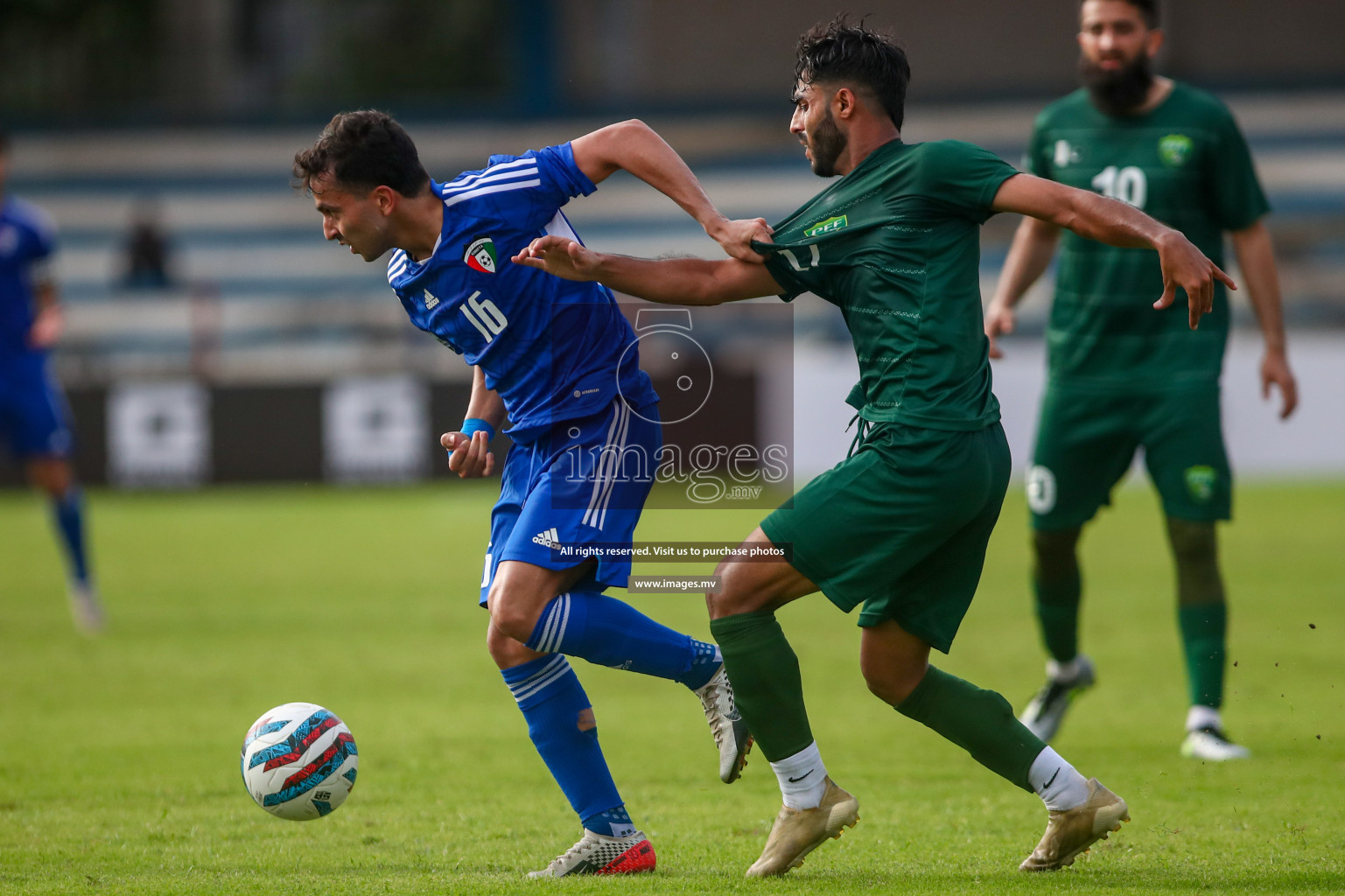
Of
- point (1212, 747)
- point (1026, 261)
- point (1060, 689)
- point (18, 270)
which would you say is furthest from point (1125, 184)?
point (18, 270)

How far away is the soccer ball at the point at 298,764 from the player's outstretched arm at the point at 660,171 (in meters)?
1.63

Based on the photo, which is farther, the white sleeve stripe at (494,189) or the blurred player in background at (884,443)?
the white sleeve stripe at (494,189)

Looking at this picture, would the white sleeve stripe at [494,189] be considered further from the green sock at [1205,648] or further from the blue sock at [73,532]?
the blue sock at [73,532]

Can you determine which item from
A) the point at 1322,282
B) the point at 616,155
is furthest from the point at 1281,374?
the point at 1322,282

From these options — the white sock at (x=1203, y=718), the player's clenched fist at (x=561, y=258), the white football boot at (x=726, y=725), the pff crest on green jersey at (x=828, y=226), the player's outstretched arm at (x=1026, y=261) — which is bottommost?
the white sock at (x=1203, y=718)

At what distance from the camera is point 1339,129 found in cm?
2361

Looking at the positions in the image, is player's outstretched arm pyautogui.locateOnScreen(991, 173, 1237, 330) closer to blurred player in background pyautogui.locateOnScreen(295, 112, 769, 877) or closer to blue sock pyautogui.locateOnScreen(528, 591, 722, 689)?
blurred player in background pyautogui.locateOnScreen(295, 112, 769, 877)

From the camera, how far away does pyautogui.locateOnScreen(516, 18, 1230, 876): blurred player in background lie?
11.3 ft

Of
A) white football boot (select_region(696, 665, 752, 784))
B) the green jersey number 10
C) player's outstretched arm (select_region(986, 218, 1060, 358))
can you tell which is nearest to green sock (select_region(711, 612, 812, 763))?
white football boot (select_region(696, 665, 752, 784))

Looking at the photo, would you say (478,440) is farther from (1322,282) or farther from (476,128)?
(476,128)

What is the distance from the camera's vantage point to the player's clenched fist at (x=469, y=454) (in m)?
3.86

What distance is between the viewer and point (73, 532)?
857 centimetres

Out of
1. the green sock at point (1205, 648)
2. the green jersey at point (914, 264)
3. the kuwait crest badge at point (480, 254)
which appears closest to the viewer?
the green jersey at point (914, 264)

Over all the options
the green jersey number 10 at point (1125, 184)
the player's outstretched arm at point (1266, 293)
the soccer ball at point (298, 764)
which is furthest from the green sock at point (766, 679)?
the player's outstretched arm at point (1266, 293)
